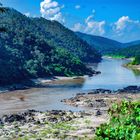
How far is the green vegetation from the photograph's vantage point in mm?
47944

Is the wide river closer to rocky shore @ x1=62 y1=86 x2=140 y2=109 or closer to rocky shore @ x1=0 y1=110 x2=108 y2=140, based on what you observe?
rocky shore @ x1=62 y1=86 x2=140 y2=109

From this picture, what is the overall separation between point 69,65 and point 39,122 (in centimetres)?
10562

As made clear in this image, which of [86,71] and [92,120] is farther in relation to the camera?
[86,71]

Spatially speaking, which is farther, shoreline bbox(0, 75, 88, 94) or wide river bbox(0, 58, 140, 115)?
shoreline bbox(0, 75, 88, 94)

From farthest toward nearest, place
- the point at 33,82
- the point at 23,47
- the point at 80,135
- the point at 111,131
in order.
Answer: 1. the point at 23,47
2. the point at 33,82
3. the point at 80,135
4. the point at 111,131

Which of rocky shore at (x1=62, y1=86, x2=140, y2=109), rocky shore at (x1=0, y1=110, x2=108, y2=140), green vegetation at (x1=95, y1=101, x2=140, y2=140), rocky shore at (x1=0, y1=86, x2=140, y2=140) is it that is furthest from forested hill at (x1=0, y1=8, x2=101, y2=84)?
green vegetation at (x1=95, y1=101, x2=140, y2=140)

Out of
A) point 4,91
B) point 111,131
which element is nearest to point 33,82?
point 4,91

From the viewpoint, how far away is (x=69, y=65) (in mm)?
176000

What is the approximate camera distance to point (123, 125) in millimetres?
53812

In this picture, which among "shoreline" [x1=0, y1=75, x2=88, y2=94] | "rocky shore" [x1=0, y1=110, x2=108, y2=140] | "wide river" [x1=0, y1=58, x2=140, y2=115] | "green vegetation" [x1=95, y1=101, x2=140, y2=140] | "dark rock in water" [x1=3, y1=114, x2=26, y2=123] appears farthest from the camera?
"shoreline" [x1=0, y1=75, x2=88, y2=94]

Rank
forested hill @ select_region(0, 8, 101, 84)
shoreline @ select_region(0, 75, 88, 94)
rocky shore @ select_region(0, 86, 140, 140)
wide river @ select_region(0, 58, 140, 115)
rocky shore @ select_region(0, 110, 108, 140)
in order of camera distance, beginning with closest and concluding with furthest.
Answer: rocky shore @ select_region(0, 110, 108, 140) < rocky shore @ select_region(0, 86, 140, 140) < wide river @ select_region(0, 58, 140, 115) < shoreline @ select_region(0, 75, 88, 94) < forested hill @ select_region(0, 8, 101, 84)

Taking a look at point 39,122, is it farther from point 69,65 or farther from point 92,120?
point 69,65

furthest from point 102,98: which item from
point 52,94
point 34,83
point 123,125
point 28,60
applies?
point 28,60

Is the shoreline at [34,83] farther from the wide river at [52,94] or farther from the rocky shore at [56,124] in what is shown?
the rocky shore at [56,124]
